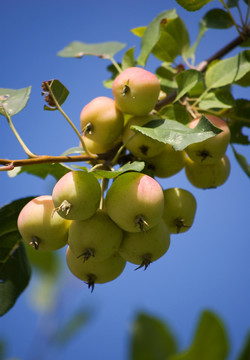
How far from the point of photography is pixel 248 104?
154 cm

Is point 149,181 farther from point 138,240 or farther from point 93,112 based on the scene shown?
point 93,112

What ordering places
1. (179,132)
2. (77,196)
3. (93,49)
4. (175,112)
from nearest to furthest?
(77,196), (179,132), (175,112), (93,49)

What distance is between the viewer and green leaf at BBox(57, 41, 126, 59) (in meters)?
1.68

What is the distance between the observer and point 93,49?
5.75 ft

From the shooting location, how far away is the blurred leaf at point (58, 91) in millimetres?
1156

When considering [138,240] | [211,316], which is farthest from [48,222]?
[211,316]

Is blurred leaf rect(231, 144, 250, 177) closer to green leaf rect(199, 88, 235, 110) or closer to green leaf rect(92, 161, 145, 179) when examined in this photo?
green leaf rect(199, 88, 235, 110)

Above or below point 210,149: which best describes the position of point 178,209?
below

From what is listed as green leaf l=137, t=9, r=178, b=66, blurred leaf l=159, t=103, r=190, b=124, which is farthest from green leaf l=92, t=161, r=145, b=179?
green leaf l=137, t=9, r=178, b=66

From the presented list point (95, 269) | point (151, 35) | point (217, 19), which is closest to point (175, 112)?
point (151, 35)

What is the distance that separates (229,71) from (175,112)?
0.84 ft

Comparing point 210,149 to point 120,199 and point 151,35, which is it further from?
point 151,35

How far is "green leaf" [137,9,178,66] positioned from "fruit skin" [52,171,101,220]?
649 mm

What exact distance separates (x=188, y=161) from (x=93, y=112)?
0.36 m
